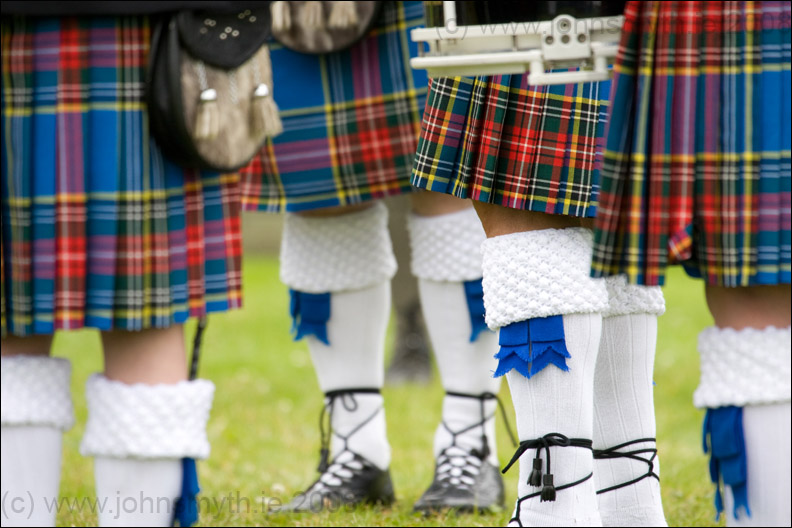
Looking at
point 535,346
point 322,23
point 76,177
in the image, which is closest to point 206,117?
point 76,177

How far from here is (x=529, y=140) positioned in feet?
4.36

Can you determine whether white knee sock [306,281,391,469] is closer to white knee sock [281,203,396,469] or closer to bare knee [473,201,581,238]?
white knee sock [281,203,396,469]

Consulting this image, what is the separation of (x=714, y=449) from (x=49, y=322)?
1.05m

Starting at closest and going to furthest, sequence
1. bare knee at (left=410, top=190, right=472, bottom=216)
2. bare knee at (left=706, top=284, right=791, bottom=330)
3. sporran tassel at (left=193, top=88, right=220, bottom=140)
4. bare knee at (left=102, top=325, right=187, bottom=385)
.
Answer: bare knee at (left=706, top=284, right=791, bottom=330) < sporran tassel at (left=193, top=88, right=220, bottom=140) < bare knee at (left=102, top=325, right=187, bottom=385) < bare knee at (left=410, top=190, right=472, bottom=216)

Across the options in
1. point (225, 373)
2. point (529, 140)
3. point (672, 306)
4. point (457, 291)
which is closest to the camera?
point (529, 140)

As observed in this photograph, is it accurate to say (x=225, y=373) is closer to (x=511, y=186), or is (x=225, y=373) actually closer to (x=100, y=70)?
(x=100, y=70)

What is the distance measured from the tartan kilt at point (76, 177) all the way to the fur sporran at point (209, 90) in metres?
0.04

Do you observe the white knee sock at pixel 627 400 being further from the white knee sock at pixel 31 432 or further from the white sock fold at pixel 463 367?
the white knee sock at pixel 31 432

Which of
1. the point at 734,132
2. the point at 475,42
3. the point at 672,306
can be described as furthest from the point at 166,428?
the point at 672,306

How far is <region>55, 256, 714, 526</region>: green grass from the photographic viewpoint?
6.79 ft

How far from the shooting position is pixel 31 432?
1.67m

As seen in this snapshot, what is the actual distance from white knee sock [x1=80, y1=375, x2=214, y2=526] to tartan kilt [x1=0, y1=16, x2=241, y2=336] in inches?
5.3

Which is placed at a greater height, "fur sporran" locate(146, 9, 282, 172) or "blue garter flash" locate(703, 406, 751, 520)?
"fur sporran" locate(146, 9, 282, 172)

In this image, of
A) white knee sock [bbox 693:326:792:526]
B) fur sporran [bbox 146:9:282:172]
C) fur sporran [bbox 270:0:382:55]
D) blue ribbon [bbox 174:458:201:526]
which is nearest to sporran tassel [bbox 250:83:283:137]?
fur sporran [bbox 146:9:282:172]
